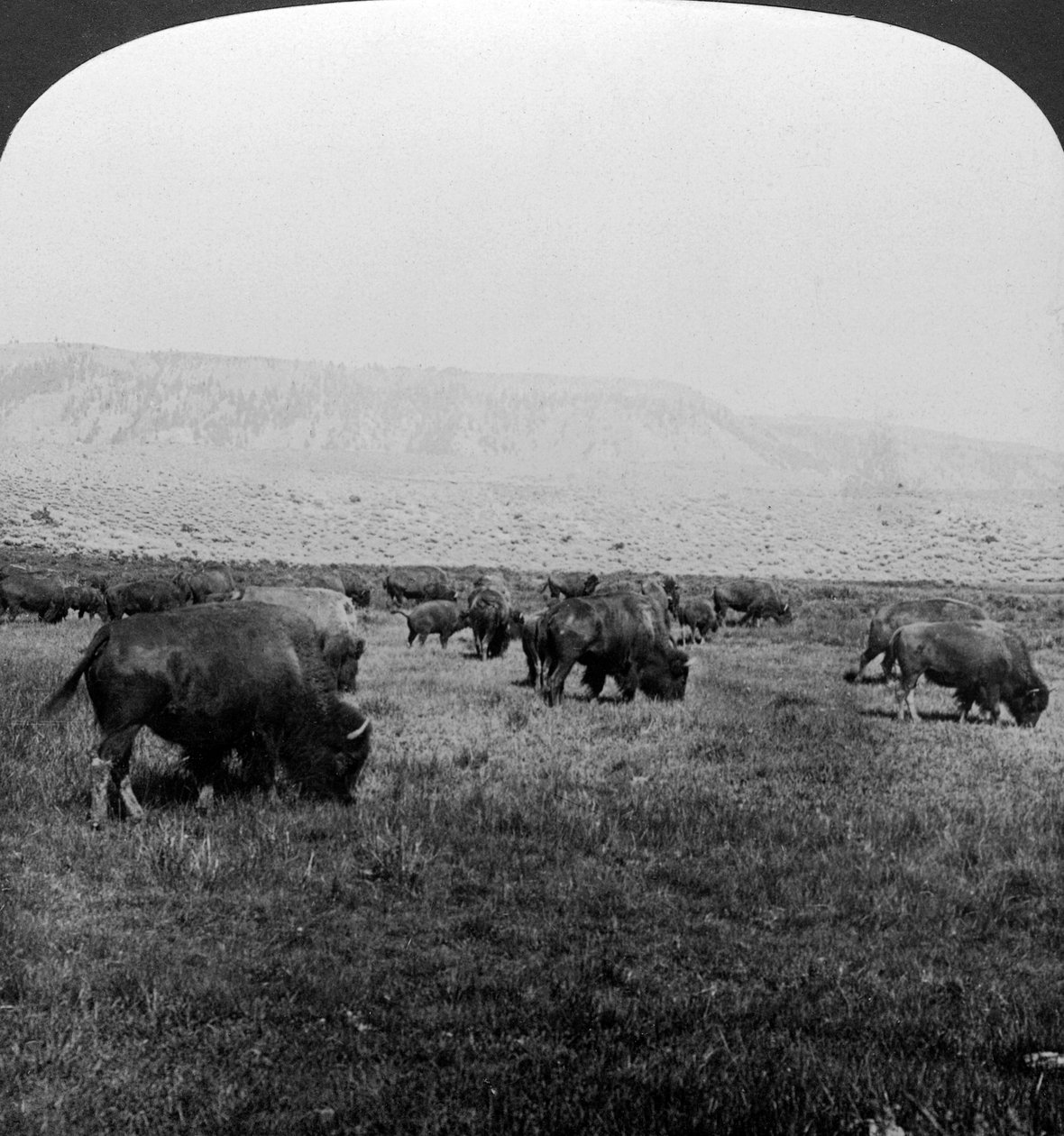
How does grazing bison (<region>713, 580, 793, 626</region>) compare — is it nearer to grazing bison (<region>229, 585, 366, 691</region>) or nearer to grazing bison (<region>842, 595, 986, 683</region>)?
grazing bison (<region>842, 595, 986, 683</region>)

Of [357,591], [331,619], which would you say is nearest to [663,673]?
[331,619]

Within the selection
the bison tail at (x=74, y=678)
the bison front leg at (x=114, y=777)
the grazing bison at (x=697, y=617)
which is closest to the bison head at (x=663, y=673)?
the bison front leg at (x=114, y=777)

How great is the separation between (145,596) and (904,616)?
1854 cm

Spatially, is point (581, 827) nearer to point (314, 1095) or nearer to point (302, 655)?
point (302, 655)

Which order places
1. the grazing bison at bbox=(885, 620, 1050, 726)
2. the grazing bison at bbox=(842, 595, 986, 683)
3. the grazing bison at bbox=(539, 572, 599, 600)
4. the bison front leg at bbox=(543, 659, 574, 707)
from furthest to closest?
the grazing bison at bbox=(539, 572, 599, 600)
the grazing bison at bbox=(842, 595, 986, 683)
the bison front leg at bbox=(543, 659, 574, 707)
the grazing bison at bbox=(885, 620, 1050, 726)

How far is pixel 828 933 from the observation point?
569 cm

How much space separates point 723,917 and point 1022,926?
1.68 m

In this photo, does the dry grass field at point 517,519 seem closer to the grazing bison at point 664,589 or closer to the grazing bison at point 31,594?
the grazing bison at point 31,594

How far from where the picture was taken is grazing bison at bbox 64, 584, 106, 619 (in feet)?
94.0

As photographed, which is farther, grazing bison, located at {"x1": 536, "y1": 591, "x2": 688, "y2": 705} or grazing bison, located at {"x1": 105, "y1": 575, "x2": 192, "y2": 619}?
grazing bison, located at {"x1": 105, "y1": 575, "x2": 192, "y2": 619}

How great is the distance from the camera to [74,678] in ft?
24.6

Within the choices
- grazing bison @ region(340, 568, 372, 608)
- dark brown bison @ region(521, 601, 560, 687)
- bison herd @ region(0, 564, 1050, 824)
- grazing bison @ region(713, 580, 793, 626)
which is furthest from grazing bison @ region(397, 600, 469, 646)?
grazing bison @ region(713, 580, 793, 626)

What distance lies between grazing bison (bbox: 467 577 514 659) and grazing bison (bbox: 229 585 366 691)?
5.00 meters

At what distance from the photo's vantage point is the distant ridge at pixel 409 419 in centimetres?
10931
